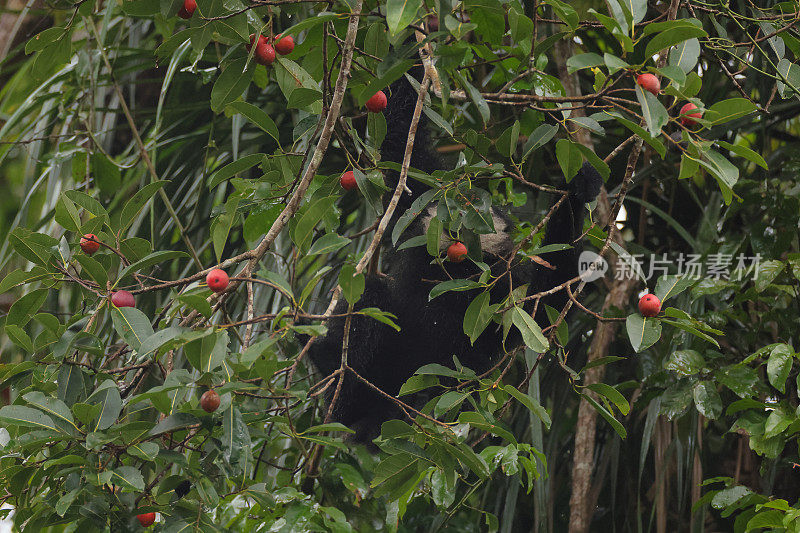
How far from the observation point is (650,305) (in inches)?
30.6

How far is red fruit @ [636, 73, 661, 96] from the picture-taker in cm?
68

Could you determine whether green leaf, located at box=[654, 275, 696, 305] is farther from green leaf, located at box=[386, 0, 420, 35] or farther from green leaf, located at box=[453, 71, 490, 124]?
green leaf, located at box=[386, 0, 420, 35]

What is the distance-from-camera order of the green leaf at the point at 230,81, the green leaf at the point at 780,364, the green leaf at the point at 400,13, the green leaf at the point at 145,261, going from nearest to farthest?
the green leaf at the point at 400,13
the green leaf at the point at 145,261
the green leaf at the point at 230,81
the green leaf at the point at 780,364

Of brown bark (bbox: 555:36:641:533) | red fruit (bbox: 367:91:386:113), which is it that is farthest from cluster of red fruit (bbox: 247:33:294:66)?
brown bark (bbox: 555:36:641:533)

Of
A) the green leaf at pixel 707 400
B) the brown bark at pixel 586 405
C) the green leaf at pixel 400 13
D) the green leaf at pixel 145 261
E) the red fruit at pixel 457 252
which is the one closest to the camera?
the green leaf at pixel 400 13

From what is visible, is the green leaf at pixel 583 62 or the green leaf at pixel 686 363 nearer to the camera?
the green leaf at pixel 583 62

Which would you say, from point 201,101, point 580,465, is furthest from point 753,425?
point 201,101

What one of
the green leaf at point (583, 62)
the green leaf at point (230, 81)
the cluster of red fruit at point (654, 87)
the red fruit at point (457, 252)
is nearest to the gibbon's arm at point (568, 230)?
the red fruit at point (457, 252)

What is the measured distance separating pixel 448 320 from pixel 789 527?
0.60 meters

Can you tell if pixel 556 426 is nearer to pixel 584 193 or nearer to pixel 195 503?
pixel 584 193

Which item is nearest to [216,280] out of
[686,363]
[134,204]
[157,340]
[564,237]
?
[157,340]

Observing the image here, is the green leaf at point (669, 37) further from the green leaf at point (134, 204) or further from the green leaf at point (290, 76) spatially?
the green leaf at point (134, 204)

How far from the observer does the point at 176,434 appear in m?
0.77

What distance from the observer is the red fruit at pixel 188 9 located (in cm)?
81
